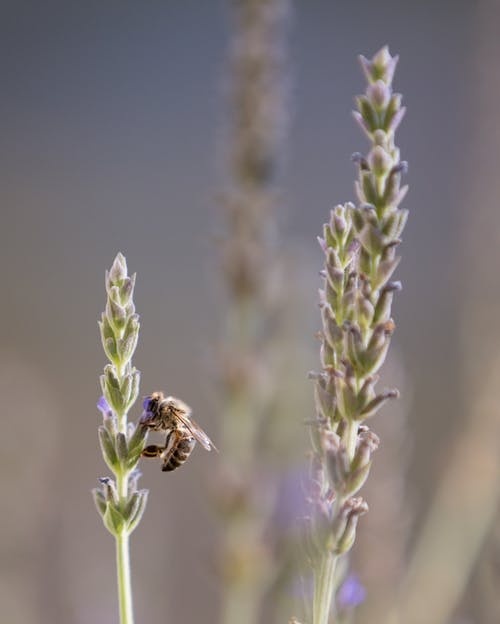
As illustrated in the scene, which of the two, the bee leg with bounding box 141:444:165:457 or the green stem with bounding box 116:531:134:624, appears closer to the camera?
the green stem with bounding box 116:531:134:624

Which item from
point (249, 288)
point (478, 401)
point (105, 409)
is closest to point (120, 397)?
point (105, 409)

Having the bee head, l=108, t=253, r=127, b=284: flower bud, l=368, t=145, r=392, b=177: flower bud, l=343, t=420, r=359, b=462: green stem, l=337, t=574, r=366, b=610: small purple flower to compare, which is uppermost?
l=368, t=145, r=392, b=177: flower bud

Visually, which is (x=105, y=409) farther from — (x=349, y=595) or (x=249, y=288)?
(x=249, y=288)

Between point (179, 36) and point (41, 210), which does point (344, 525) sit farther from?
point (179, 36)

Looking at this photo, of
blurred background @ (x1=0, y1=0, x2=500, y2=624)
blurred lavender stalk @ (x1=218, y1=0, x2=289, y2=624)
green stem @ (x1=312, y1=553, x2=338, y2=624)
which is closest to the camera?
green stem @ (x1=312, y1=553, x2=338, y2=624)

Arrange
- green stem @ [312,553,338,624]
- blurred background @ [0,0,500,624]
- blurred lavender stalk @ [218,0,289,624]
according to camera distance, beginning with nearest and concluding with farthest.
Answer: green stem @ [312,553,338,624] < blurred lavender stalk @ [218,0,289,624] < blurred background @ [0,0,500,624]

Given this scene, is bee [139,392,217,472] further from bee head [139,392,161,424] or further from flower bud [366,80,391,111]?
flower bud [366,80,391,111]

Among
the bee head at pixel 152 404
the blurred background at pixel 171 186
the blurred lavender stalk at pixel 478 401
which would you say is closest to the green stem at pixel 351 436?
the bee head at pixel 152 404

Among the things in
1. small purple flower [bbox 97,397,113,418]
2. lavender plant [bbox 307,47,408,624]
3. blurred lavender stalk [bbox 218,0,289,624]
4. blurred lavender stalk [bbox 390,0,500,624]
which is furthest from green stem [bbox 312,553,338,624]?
blurred lavender stalk [bbox 390,0,500,624]
